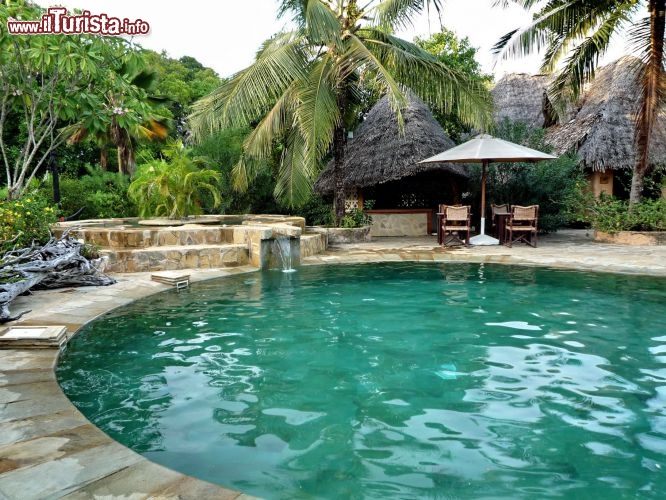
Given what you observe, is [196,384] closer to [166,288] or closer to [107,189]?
[166,288]

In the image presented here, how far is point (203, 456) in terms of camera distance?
10.6 feet

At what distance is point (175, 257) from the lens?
31.4ft

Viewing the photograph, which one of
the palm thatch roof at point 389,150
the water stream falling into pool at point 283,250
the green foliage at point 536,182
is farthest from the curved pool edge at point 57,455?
the green foliage at point 536,182

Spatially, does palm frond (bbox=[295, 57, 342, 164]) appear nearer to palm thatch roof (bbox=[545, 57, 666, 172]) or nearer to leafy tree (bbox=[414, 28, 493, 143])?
leafy tree (bbox=[414, 28, 493, 143])

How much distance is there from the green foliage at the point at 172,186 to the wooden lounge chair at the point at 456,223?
519cm

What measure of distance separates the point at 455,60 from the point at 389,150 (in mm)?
7329

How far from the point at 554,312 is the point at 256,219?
28.2ft

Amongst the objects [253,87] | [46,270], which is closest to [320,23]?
[253,87]

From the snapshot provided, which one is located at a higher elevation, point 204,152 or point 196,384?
point 204,152

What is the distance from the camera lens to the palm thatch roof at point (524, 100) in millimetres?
19281

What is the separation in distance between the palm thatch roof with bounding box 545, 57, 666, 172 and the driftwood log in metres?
13.8

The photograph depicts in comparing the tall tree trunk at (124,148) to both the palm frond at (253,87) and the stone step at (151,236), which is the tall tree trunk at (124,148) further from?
the stone step at (151,236)

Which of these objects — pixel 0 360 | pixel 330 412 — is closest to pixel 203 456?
pixel 330 412

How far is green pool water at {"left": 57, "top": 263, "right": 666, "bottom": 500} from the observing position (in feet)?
10.0
